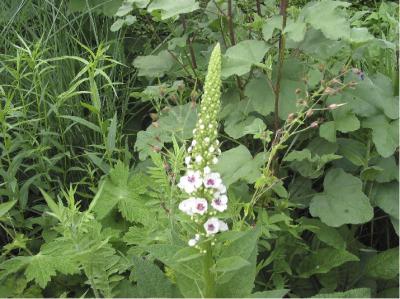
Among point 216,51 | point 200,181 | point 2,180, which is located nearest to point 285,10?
point 216,51

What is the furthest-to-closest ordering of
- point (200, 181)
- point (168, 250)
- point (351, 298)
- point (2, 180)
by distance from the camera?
point (2, 180)
point (351, 298)
point (168, 250)
point (200, 181)

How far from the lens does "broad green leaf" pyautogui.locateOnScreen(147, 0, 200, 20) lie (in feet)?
6.47

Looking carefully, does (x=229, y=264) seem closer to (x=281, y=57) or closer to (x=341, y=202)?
(x=341, y=202)

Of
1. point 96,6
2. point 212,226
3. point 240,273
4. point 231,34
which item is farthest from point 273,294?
point 96,6

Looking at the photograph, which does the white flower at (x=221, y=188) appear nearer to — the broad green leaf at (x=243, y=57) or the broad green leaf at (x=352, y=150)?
the broad green leaf at (x=243, y=57)

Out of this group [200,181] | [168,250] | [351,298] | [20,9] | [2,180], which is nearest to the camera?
[200,181]

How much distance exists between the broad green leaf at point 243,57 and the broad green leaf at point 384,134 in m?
0.42

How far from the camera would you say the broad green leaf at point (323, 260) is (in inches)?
73.8

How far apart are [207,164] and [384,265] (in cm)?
89

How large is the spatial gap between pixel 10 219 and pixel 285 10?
3.69 feet

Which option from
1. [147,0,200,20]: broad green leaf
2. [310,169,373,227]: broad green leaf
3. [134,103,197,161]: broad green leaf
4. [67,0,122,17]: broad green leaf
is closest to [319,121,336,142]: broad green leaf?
[310,169,373,227]: broad green leaf

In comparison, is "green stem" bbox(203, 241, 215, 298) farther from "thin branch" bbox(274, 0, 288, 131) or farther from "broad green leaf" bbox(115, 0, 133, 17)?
"broad green leaf" bbox(115, 0, 133, 17)

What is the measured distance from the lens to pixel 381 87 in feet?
6.73

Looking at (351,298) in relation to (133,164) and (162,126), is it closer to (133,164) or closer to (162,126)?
(162,126)
